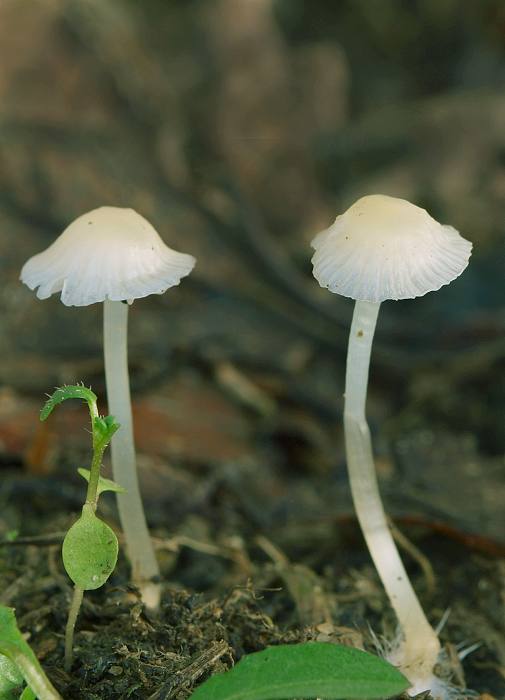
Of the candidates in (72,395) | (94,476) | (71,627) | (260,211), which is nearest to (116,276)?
(72,395)

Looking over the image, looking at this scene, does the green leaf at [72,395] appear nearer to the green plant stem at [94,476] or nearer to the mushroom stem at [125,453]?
the green plant stem at [94,476]

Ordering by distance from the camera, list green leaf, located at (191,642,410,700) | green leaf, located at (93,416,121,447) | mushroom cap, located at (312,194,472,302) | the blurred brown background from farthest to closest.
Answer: the blurred brown background, mushroom cap, located at (312,194,472,302), green leaf, located at (93,416,121,447), green leaf, located at (191,642,410,700)

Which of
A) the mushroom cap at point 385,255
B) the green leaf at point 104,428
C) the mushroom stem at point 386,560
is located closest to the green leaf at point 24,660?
the green leaf at point 104,428

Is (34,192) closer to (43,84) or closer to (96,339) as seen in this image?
(43,84)

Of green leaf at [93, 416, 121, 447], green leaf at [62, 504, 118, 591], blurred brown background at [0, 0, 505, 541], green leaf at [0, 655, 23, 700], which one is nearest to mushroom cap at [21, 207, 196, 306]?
green leaf at [93, 416, 121, 447]

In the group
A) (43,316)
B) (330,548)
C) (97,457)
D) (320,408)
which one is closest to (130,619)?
(97,457)

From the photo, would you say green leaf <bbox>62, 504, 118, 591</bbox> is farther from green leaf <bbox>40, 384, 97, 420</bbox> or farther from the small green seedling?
green leaf <bbox>40, 384, 97, 420</bbox>
